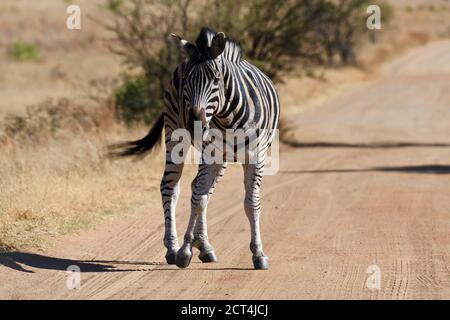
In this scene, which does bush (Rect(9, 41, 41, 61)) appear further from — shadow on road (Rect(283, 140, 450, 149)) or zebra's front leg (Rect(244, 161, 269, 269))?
zebra's front leg (Rect(244, 161, 269, 269))

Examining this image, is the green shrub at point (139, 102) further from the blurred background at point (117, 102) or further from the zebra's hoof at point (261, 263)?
the zebra's hoof at point (261, 263)

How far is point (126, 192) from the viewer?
38.7 feet

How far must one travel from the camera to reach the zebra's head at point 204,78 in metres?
7.11

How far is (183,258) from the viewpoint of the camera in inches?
305

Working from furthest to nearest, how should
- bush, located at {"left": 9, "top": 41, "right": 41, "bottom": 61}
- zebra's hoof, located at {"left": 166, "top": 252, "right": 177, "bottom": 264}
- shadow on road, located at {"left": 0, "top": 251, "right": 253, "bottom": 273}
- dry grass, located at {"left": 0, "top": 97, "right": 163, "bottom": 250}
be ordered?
bush, located at {"left": 9, "top": 41, "right": 41, "bottom": 61} < dry grass, located at {"left": 0, "top": 97, "right": 163, "bottom": 250} < zebra's hoof, located at {"left": 166, "top": 252, "right": 177, "bottom": 264} < shadow on road, located at {"left": 0, "top": 251, "right": 253, "bottom": 273}

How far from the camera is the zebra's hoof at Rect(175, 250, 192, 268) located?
774 centimetres

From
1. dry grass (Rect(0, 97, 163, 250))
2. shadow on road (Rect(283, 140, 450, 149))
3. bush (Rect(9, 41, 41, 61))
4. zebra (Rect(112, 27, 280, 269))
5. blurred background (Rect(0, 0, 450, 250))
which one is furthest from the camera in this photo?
bush (Rect(9, 41, 41, 61))

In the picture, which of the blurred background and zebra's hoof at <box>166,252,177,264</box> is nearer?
zebra's hoof at <box>166,252,177,264</box>

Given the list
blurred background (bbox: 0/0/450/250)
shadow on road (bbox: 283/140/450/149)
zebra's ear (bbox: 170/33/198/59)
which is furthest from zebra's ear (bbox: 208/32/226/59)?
shadow on road (bbox: 283/140/450/149)

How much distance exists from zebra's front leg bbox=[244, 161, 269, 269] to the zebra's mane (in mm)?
933

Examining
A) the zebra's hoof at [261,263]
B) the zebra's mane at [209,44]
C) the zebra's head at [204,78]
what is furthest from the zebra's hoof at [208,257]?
the zebra's mane at [209,44]

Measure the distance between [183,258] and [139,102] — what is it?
10519 mm
